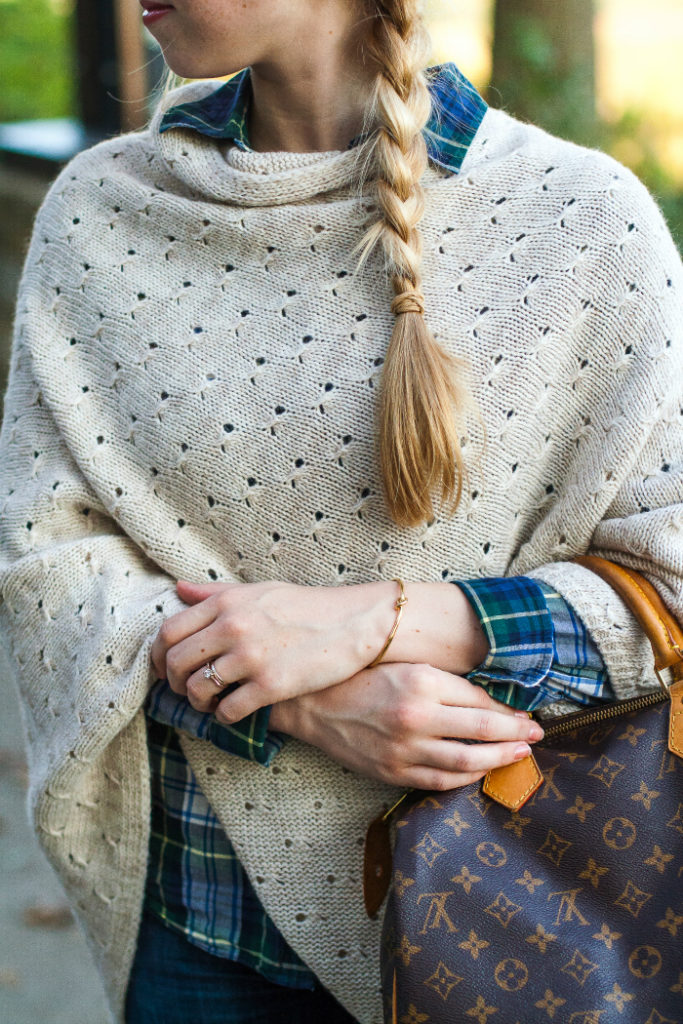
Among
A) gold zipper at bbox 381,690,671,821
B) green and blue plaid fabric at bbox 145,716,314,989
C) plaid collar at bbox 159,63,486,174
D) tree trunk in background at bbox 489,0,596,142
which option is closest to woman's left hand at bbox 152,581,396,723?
green and blue plaid fabric at bbox 145,716,314,989

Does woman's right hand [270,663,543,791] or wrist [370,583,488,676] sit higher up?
wrist [370,583,488,676]

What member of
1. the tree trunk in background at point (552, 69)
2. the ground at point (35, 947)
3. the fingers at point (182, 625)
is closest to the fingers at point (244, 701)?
the fingers at point (182, 625)

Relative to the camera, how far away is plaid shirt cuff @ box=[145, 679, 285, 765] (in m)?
1.43

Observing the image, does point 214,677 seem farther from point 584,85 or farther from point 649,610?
point 584,85

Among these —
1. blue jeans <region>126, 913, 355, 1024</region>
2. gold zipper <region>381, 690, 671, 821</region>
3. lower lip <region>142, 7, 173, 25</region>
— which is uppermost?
lower lip <region>142, 7, 173, 25</region>

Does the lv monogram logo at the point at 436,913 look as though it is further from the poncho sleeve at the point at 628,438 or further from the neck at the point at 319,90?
the neck at the point at 319,90

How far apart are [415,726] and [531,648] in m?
0.19

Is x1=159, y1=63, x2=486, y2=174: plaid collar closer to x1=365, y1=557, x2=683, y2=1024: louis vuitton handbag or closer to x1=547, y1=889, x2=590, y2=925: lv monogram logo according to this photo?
x1=365, y1=557, x2=683, y2=1024: louis vuitton handbag

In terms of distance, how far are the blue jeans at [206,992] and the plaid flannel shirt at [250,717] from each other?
4cm

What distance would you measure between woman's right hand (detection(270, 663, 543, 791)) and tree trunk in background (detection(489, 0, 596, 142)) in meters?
3.88

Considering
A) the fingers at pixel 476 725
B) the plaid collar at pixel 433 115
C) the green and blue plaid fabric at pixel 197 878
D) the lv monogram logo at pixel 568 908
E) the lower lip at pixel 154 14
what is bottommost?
the green and blue plaid fabric at pixel 197 878

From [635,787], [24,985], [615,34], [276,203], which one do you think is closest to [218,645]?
[635,787]

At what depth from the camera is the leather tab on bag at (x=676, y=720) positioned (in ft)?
4.16

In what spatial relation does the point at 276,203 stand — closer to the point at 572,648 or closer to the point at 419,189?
the point at 419,189
